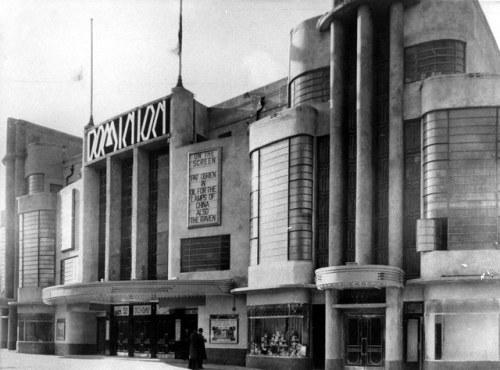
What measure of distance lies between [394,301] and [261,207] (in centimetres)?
738

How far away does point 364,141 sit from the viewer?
28.1m

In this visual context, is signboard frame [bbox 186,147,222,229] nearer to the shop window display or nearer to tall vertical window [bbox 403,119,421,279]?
tall vertical window [bbox 403,119,421,279]

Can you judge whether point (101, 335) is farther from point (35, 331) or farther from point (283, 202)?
point (283, 202)

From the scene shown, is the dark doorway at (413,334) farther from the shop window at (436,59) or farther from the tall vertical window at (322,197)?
the shop window at (436,59)

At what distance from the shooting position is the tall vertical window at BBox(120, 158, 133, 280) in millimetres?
40844

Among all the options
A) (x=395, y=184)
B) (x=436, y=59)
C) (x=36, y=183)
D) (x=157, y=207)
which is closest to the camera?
(x=395, y=184)

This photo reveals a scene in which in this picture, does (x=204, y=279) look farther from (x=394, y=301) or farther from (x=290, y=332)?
(x=394, y=301)

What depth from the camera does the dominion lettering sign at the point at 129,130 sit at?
38125 mm

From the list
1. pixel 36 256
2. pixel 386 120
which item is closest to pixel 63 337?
pixel 36 256

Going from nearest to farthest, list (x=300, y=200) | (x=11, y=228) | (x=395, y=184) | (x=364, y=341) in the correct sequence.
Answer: (x=395, y=184) → (x=364, y=341) → (x=300, y=200) → (x=11, y=228)

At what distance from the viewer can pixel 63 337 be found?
148ft

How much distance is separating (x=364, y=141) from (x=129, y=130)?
53.7ft

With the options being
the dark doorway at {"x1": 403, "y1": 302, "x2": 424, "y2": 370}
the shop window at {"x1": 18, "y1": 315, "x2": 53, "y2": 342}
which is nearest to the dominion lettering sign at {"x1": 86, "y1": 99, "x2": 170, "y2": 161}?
the shop window at {"x1": 18, "y1": 315, "x2": 53, "y2": 342}

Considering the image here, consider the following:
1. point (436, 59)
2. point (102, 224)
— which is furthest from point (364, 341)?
point (102, 224)
